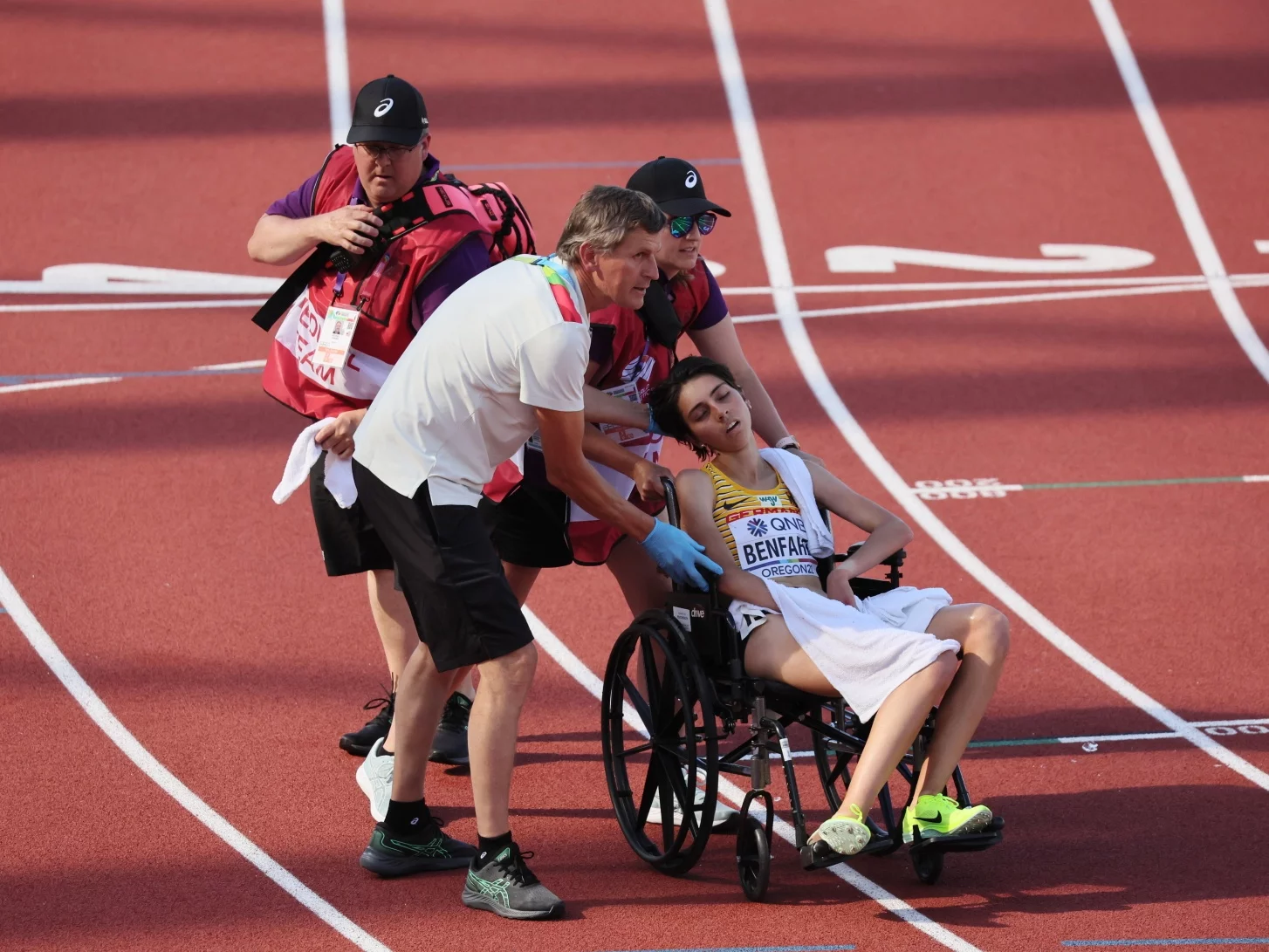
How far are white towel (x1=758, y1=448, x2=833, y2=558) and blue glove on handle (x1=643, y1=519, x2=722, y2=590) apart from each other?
47 cm

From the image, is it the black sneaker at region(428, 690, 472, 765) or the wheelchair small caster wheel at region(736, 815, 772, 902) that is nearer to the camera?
the wheelchair small caster wheel at region(736, 815, 772, 902)

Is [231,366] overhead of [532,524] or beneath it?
overhead

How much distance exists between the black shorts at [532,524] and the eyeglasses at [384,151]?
3.37 feet

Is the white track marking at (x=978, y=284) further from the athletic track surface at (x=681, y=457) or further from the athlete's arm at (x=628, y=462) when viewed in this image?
the athlete's arm at (x=628, y=462)

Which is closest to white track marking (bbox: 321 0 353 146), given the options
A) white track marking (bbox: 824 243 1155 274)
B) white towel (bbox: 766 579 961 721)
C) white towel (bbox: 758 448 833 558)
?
white track marking (bbox: 824 243 1155 274)

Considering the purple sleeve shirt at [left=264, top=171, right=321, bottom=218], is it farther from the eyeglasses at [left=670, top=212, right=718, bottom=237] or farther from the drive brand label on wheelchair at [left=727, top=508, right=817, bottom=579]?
the drive brand label on wheelchair at [left=727, top=508, right=817, bottom=579]

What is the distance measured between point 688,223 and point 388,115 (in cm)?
88

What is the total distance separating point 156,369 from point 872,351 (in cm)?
384

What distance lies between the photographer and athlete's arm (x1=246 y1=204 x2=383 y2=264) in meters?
4.58

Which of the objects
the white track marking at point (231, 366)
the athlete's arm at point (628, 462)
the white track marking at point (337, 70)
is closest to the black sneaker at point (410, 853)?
the athlete's arm at point (628, 462)

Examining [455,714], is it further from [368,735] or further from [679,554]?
[679,554]

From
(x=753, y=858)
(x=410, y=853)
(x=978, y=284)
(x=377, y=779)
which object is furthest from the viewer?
(x=978, y=284)

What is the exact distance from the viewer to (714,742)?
420 cm

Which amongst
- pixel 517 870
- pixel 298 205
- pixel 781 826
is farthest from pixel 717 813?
pixel 298 205
